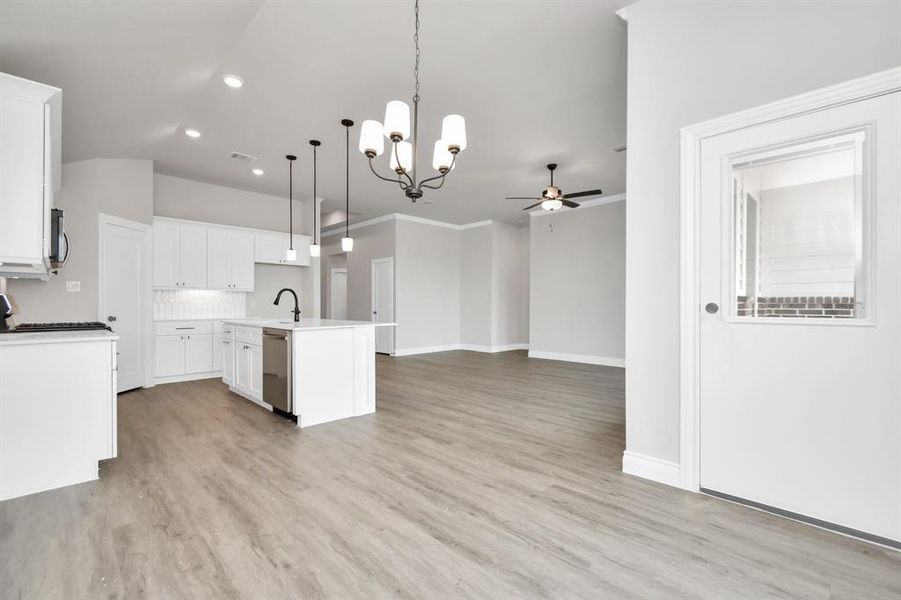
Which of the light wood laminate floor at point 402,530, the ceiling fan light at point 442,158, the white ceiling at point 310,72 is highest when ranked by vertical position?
the white ceiling at point 310,72

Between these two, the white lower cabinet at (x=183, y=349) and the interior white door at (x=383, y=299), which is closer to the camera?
the white lower cabinet at (x=183, y=349)

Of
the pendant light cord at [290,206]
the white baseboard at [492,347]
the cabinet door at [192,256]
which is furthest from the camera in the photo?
the white baseboard at [492,347]

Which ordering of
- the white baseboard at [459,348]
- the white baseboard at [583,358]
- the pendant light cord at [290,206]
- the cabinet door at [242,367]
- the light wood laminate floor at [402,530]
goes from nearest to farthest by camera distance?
the light wood laminate floor at [402,530] → the cabinet door at [242,367] → the pendant light cord at [290,206] → the white baseboard at [583,358] → the white baseboard at [459,348]

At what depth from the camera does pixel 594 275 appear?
760 cm

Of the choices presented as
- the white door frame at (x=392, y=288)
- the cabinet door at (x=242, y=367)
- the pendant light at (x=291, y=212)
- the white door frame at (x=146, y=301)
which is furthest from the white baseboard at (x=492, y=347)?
the white door frame at (x=146, y=301)

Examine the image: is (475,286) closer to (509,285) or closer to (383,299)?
(509,285)

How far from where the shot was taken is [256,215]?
6992 millimetres

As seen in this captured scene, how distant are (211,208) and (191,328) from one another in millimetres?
1990

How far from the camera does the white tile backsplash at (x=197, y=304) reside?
5.90 metres

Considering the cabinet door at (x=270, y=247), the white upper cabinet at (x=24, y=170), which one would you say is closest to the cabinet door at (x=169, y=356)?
the cabinet door at (x=270, y=247)

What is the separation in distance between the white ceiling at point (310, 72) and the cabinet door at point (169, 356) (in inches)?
95.6

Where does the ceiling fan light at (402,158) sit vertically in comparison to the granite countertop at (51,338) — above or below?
above

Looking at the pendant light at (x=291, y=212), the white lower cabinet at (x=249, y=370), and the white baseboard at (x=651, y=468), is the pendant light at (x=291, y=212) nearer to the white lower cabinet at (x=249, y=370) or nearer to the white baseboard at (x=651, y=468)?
the white lower cabinet at (x=249, y=370)

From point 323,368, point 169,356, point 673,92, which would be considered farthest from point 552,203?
point 169,356
